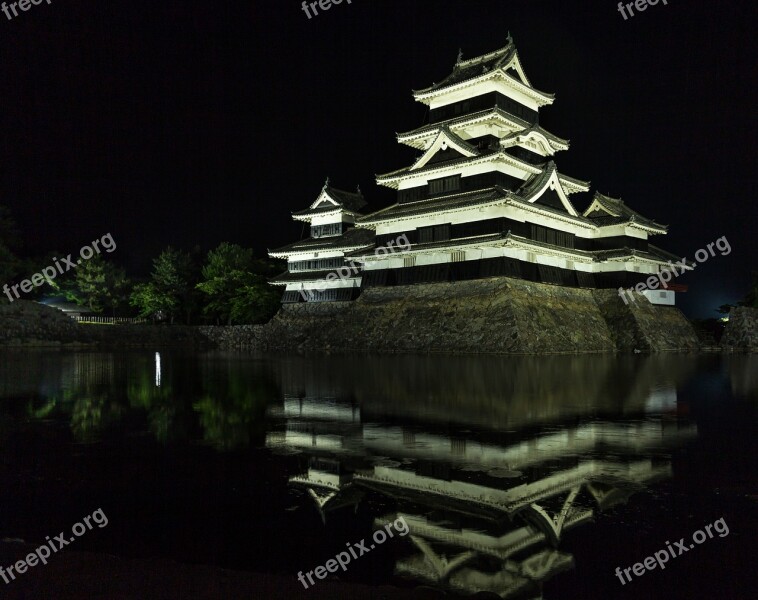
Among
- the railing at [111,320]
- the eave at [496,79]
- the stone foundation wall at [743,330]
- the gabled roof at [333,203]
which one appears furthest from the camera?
the railing at [111,320]

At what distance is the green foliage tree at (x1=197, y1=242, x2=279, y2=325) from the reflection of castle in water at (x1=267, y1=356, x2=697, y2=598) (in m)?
47.5

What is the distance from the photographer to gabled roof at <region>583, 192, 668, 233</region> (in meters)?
45.7

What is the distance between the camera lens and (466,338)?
34.9m

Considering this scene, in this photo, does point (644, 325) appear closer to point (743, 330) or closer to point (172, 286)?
point (743, 330)

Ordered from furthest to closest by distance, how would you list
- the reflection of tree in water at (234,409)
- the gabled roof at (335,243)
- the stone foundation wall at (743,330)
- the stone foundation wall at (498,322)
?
the gabled roof at (335,243) → the stone foundation wall at (743,330) → the stone foundation wall at (498,322) → the reflection of tree in water at (234,409)

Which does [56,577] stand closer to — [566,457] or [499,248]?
[566,457]

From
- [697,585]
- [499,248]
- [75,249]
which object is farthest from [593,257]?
[75,249]

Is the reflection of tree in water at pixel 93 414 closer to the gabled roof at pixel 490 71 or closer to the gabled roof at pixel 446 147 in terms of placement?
the gabled roof at pixel 446 147

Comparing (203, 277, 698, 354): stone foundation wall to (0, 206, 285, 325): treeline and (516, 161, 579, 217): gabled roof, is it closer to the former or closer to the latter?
(516, 161, 579, 217): gabled roof

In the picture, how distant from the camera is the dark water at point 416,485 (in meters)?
4.36

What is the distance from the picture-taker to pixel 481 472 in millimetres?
6906

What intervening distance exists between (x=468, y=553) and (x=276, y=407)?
887cm

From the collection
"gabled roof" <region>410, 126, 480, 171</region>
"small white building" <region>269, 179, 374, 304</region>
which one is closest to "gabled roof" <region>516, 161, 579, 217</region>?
"gabled roof" <region>410, 126, 480, 171</region>

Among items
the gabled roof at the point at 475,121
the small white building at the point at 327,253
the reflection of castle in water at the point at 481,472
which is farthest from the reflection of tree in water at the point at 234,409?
the small white building at the point at 327,253
